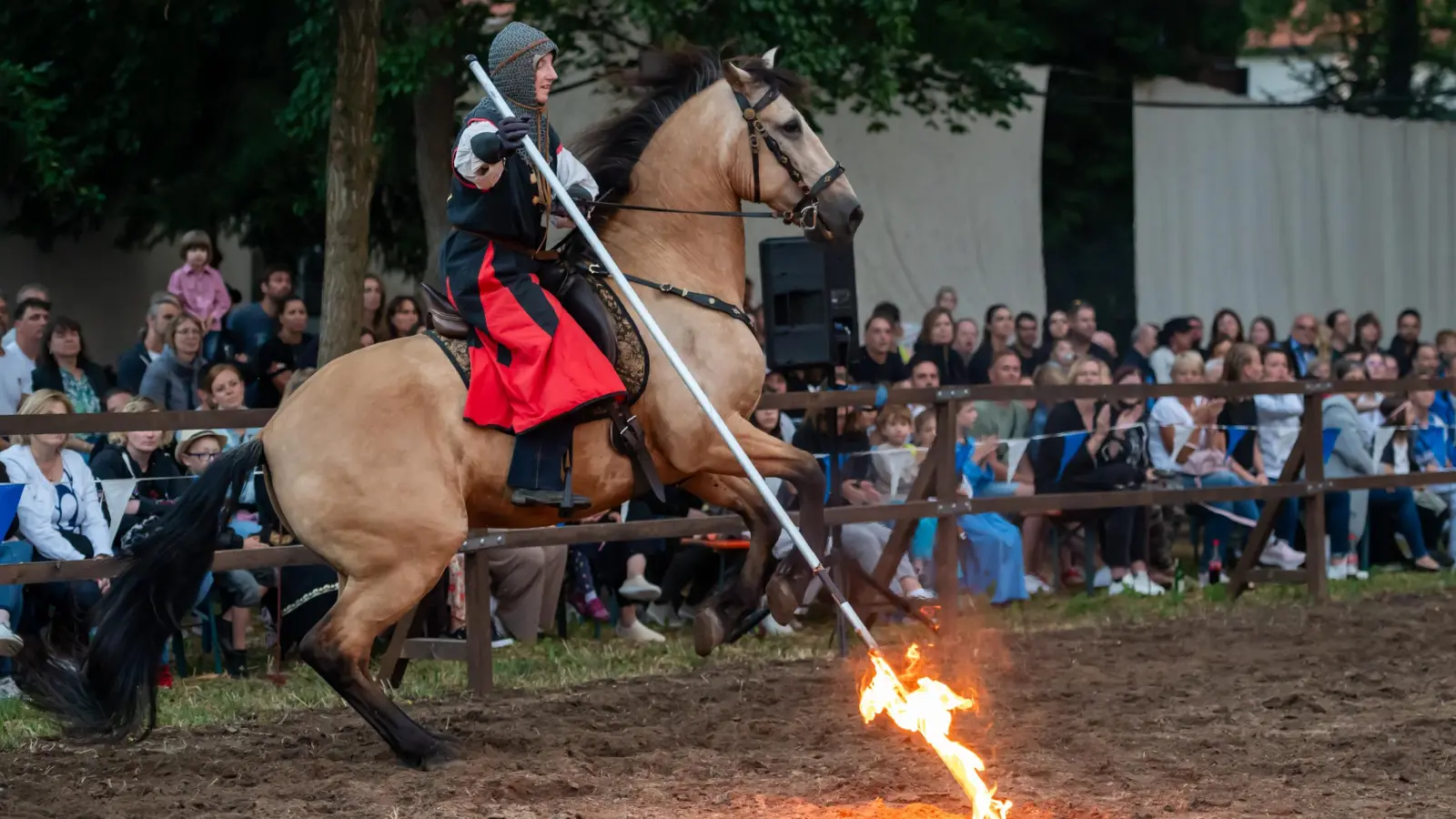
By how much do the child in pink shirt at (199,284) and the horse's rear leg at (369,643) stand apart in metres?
4.77

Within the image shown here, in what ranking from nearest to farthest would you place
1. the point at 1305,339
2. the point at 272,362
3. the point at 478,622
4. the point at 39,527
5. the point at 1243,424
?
the point at 39,527 → the point at 478,622 → the point at 272,362 → the point at 1243,424 → the point at 1305,339

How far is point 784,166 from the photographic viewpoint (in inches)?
248

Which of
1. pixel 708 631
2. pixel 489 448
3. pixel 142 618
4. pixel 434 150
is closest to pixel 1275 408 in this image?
pixel 434 150

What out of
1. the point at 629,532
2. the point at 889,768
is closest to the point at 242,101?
the point at 629,532

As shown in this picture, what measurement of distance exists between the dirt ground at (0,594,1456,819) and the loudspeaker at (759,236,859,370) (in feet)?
4.76

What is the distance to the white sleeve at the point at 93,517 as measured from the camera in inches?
284

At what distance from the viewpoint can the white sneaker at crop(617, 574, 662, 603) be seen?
365 inches

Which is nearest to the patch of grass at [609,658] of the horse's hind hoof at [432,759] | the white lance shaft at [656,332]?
the horse's hind hoof at [432,759]

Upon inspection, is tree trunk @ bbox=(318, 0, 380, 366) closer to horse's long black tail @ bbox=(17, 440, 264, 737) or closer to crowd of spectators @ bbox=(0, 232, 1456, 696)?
crowd of spectators @ bbox=(0, 232, 1456, 696)

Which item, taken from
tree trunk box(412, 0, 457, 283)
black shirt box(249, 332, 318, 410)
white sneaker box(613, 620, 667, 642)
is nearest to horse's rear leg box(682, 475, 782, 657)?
white sneaker box(613, 620, 667, 642)

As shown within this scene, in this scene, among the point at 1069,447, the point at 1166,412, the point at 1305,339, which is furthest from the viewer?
the point at 1305,339

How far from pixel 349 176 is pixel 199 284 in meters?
1.88

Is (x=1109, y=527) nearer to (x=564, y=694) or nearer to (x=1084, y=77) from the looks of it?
(x=564, y=694)

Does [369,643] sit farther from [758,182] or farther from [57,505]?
[758,182]
